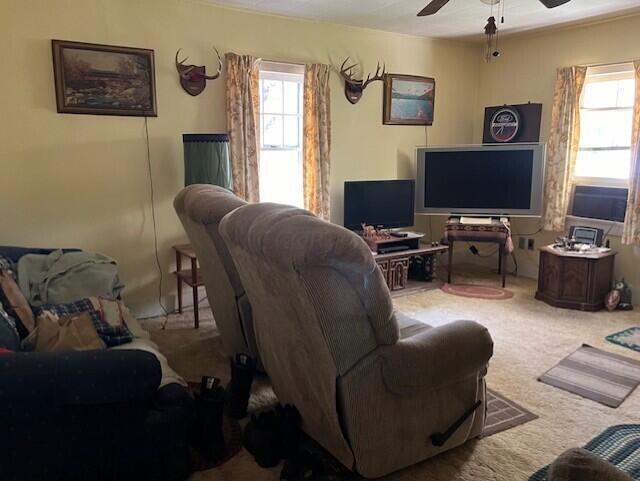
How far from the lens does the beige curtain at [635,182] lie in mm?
4246

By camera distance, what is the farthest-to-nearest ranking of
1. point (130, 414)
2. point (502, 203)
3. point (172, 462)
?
point (502, 203) → point (172, 462) → point (130, 414)

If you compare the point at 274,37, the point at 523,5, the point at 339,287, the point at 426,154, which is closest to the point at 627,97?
the point at 523,5

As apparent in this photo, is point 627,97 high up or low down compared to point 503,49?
down

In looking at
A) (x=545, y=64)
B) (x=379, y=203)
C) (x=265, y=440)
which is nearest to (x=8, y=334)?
(x=265, y=440)

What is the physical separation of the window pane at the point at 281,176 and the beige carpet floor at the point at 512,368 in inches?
48.3

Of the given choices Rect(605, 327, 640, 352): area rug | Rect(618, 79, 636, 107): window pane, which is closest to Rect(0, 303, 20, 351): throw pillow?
Rect(605, 327, 640, 352): area rug

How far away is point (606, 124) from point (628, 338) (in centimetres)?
209

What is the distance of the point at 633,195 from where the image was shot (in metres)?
4.29

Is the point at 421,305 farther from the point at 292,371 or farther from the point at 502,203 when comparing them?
the point at 292,371

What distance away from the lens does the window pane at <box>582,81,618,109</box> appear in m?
4.59

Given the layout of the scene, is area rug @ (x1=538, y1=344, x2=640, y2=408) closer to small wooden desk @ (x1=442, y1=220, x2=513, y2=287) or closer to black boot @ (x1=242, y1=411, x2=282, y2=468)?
small wooden desk @ (x1=442, y1=220, x2=513, y2=287)

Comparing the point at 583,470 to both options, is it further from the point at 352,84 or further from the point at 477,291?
the point at 352,84

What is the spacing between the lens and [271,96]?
4477mm

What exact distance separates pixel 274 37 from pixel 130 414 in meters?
3.47
